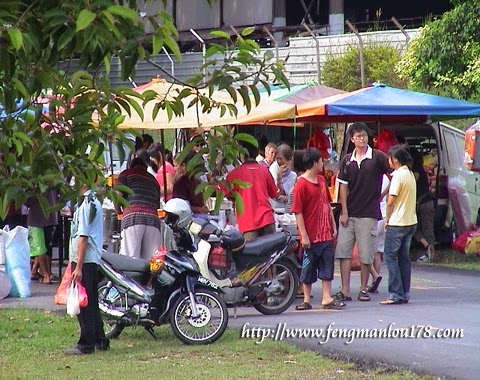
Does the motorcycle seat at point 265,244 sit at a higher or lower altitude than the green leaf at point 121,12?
lower

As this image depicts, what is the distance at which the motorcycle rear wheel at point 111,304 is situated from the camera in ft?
30.9

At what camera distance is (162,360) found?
8.54 metres

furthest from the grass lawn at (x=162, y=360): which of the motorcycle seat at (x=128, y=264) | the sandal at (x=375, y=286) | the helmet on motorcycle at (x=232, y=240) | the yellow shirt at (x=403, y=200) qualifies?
the sandal at (x=375, y=286)

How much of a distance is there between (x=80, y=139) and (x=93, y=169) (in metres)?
0.14

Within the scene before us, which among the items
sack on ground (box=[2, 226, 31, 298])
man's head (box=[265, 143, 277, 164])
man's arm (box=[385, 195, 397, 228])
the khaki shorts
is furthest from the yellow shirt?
sack on ground (box=[2, 226, 31, 298])

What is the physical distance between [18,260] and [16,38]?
9.59 meters

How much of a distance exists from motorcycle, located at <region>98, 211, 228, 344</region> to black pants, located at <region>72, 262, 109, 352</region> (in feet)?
1.01

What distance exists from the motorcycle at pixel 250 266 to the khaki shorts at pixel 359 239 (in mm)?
751

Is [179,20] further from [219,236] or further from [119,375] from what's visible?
[119,375]

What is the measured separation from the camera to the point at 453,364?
8.12 metres

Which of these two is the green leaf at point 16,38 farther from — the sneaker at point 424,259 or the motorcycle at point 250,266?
the sneaker at point 424,259

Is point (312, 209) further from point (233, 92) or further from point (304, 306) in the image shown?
point (233, 92)

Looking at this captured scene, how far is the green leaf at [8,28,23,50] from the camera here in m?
3.35

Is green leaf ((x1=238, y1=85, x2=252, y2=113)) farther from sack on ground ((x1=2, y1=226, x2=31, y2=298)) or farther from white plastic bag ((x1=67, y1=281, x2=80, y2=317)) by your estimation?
sack on ground ((x1=2, y1=226, x2=31, y2=298))
